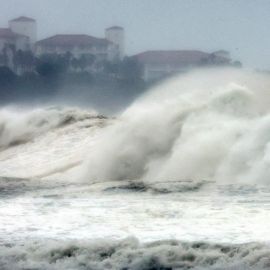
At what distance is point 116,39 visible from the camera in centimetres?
9031

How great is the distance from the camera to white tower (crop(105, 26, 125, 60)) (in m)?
87.4

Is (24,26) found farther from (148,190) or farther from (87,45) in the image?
(148,190)

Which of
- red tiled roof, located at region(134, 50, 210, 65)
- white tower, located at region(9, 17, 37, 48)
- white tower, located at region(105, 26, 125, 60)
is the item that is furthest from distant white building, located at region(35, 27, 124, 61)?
white tower, located at region(9, 17, 37, 48)

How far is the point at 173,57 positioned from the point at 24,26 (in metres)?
17.5

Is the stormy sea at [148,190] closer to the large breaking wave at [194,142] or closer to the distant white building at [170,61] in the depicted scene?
the large breaking wave at [194,142]

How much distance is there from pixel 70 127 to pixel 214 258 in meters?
21.6

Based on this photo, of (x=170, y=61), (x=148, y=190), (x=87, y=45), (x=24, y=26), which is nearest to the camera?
(x=148, y=190)

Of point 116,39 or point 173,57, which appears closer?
point 173,57

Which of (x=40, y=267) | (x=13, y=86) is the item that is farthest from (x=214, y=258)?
(x=13, y=86)

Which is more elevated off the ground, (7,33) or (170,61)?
(7,33)

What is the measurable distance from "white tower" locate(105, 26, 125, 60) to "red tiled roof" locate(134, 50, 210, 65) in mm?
3194

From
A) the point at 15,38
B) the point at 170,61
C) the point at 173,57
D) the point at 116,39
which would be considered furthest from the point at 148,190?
the point at 116,39

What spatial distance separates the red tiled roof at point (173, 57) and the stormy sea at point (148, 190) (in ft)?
168

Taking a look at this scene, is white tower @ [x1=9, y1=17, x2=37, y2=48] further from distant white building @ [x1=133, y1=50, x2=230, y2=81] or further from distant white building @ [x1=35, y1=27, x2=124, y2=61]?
distant white building @ [x1=133, y1=50, x2=230, y2=81]
